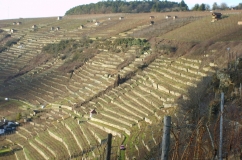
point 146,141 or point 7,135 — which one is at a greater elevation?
point 146,141

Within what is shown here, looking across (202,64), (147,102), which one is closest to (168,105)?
(147,102)

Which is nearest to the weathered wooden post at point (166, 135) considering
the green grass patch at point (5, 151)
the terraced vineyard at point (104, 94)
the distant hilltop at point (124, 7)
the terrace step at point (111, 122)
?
the terraced vineyard at point (104, 94)

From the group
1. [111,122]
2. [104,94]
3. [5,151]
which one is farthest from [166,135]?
[104,94]

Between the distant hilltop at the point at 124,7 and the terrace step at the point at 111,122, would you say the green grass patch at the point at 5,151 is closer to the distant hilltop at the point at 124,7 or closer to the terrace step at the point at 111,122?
the terrace step at the point at 111,122

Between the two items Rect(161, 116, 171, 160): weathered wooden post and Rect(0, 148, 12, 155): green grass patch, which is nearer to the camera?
Rect(161, 116, 171, 160): weathered wooden post

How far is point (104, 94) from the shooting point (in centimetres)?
2325

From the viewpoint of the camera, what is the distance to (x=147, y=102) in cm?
1928

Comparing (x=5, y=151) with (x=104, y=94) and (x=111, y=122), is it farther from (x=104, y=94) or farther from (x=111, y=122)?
(x=104, y=94)

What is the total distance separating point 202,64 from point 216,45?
9.54 feet

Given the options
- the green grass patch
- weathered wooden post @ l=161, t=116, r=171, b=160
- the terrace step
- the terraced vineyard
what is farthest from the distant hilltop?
weathered wooden post @ l=161, t=116, r=171, b=160

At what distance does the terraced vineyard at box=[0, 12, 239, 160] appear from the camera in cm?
Result: 1645

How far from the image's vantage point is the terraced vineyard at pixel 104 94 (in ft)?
54.0

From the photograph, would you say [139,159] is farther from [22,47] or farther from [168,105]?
[22,47]

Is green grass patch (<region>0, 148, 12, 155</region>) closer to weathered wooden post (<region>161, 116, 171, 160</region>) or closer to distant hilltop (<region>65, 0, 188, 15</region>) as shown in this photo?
weathered wooden post (<region>161, 116, 171, 160</region>)
